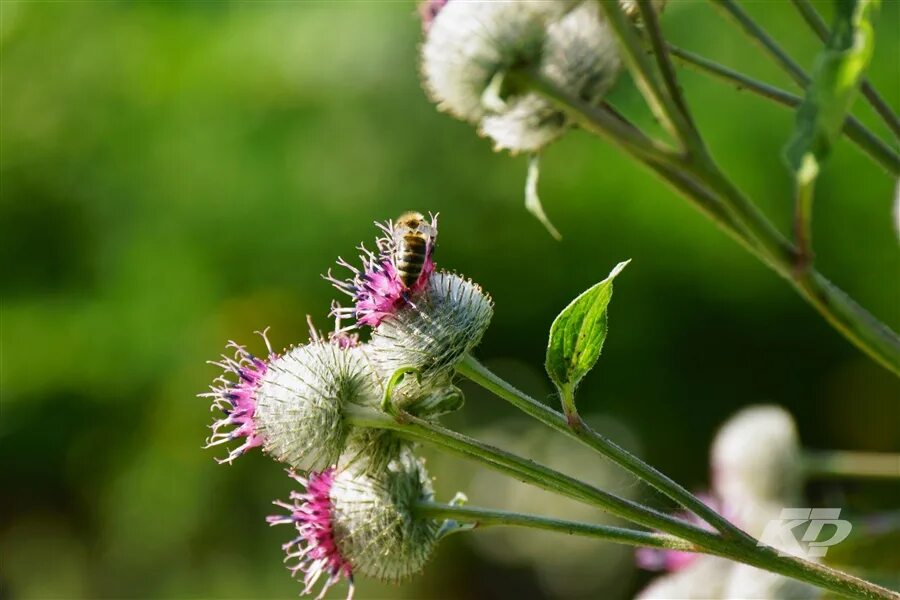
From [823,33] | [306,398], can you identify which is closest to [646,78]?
[823,33]

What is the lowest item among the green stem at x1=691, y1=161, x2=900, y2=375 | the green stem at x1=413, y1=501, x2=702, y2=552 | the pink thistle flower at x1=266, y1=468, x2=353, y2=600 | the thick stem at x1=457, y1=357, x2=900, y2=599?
the pink thistle flower at x1=266, y1=468, x2=353, y2=600

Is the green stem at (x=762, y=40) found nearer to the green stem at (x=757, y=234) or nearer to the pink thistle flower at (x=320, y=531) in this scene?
the green stem at (x=757, y=234)

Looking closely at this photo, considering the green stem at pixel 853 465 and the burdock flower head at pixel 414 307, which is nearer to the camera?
the burdock flower head at pixel 414 307

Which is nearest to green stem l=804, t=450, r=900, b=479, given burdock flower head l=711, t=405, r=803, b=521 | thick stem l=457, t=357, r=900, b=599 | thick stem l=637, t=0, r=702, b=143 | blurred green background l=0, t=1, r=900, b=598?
burdock flower head l=711, t=405, r=803, b=521

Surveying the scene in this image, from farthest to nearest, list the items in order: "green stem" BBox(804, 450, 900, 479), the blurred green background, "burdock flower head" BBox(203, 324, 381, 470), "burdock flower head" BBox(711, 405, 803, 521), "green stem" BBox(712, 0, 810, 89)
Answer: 1. the blurred green background
2. "burdock flower head" BBox(711, 405, 803, 521)
3. "green stem" BBox(804, 450, 900, 479)
4. "burdock flower head" BBox(203, 324, 381, 470)
5. "green stem" BBox(712, 0, 810, 89)

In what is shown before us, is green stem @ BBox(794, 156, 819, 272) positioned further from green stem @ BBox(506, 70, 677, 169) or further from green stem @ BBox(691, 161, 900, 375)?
green stem @ BBox(506, 70, 677, 169)

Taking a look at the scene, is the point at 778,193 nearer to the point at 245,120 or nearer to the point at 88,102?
the point at 245,120

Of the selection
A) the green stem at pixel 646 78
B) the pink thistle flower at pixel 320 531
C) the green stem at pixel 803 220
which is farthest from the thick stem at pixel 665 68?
the pink thistle flower at pixel 320 531

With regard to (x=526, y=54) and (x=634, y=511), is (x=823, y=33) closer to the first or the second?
(x=526, y=54)
